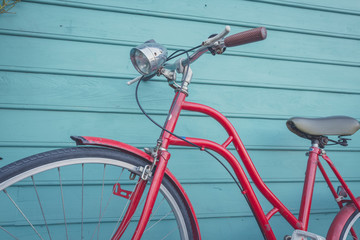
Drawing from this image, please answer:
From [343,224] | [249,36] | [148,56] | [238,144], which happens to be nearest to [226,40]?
[249,36]

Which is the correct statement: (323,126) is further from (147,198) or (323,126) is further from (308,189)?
(147,198)

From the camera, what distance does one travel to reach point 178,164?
144cm

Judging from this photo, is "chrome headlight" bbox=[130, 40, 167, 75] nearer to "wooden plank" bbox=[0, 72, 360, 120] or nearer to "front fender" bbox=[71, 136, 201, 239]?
"front fender" bbox=[71, 136, 201, 239]

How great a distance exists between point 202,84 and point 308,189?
0.71 m

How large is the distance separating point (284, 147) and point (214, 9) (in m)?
0.86

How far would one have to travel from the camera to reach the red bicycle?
0.84 metres

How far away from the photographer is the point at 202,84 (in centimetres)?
146

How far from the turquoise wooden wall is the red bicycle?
201mm

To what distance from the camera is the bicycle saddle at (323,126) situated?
48.1 inches

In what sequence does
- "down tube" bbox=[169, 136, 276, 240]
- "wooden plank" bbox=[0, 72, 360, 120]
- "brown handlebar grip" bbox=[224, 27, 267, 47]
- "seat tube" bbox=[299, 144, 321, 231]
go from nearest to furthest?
"brown handlebar grip" bbox=[224, 27, 267, 47] < "down tube" bbox=[169, 136, 276, 240] < "seat tube" bbox=[299, 144, 321, 231] < "wooden plank" bbox=[0, 72, 360, 120]

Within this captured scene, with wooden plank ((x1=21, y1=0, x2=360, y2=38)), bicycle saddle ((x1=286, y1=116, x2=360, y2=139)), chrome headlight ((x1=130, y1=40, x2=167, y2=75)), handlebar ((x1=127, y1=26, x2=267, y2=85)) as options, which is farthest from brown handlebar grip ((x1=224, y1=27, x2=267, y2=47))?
wooden plank ((x1=21, y1=0, x2=360, y2=38))

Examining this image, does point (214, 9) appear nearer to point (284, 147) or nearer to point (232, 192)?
point (284, 147)

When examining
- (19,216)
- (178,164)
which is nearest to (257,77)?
(178,164)

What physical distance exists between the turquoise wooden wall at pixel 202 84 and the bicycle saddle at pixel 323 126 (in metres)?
0.31
